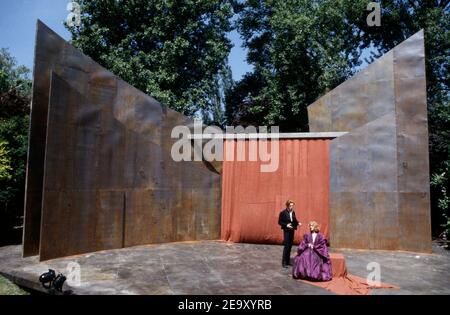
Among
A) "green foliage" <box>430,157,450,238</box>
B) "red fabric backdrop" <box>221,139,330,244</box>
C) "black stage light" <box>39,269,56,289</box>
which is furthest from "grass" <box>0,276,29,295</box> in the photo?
"green foliage" <box>430,157,450,238</box>

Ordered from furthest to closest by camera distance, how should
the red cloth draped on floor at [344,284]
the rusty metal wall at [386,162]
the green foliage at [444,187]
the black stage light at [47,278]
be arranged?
1. the green foliage at [444,187]
2. the rusty metal wall at [386,162]
3. the red cloth draped on floor at [344,284]
4. the black stage light at [47,278]

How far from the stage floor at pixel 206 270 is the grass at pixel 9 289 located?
0.43 feet

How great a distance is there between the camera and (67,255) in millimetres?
10586

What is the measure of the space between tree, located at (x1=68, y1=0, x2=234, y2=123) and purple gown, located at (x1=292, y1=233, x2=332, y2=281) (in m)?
15.9

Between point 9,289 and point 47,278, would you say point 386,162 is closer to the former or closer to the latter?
point 47,278

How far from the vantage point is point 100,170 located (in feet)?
38.2

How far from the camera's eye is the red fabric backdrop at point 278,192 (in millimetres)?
13367

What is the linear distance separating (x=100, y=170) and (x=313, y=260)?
673 centimetres

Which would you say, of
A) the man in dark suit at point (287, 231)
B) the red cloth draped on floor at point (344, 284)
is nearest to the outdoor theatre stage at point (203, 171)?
the man in dark suit at point (287, 231)

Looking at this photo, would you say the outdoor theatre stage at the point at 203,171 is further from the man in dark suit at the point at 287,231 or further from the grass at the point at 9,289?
the grass at the point at 9,289

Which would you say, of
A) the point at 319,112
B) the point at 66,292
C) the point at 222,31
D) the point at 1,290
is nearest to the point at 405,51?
the point at 319,112

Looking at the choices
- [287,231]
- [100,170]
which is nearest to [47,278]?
[100,170]
